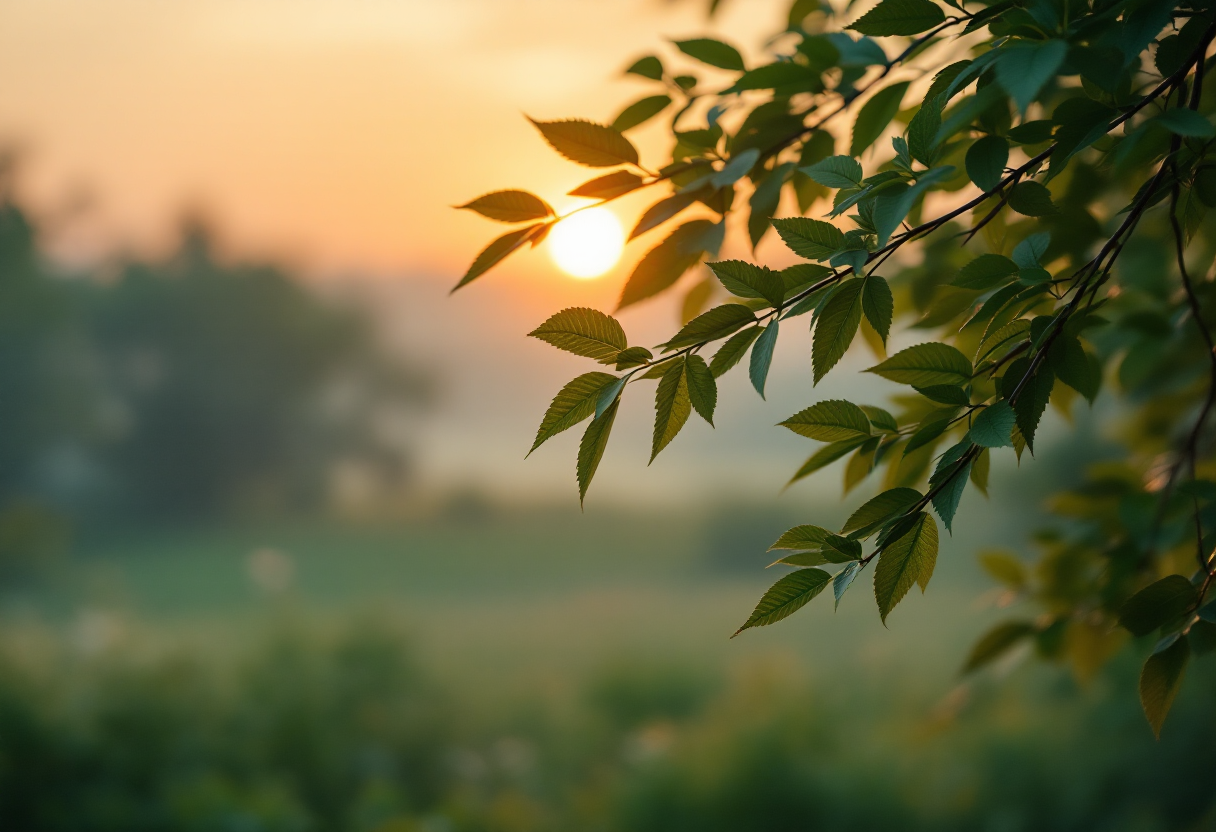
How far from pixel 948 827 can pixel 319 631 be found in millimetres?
1119

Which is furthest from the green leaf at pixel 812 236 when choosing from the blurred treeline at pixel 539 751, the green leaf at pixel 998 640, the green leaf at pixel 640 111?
the blurred treeline at pixel 539 751

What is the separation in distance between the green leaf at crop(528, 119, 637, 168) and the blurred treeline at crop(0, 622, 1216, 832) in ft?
3.55

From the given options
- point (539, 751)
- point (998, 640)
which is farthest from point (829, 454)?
point (539, 751)

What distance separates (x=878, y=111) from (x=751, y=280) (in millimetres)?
189

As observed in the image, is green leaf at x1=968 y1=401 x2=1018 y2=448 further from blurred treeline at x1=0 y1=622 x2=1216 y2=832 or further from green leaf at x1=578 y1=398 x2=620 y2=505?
blurred treeline at x1=0 y1=622 x2=1216 y2=832

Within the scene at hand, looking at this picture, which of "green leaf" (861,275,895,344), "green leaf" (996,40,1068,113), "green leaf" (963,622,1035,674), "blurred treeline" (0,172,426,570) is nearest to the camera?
"green leaf" (996,40,1068,113)

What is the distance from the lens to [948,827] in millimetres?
1432

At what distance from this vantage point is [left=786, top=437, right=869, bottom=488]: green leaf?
0.42m

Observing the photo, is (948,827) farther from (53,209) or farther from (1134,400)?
(53,209)

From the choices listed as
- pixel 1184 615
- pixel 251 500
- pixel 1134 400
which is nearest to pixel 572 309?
pixel 1184 615

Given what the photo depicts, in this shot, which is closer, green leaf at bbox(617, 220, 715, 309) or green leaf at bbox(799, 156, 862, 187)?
green leaf at bbox(799, 156, 862, 187)

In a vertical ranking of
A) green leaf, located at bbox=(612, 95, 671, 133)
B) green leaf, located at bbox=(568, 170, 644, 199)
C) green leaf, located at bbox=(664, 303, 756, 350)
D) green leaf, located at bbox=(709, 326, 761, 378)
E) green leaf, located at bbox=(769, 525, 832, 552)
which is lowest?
green leaf, located at bbox=(769, 525, 832, 552)

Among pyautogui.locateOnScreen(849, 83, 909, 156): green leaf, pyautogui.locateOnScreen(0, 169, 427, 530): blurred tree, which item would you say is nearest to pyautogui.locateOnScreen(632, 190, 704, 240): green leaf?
pyautogui.locateOnScreen(849, 83, 909, 156): green leaf

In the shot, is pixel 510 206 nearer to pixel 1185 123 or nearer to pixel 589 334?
pixel 589 334
